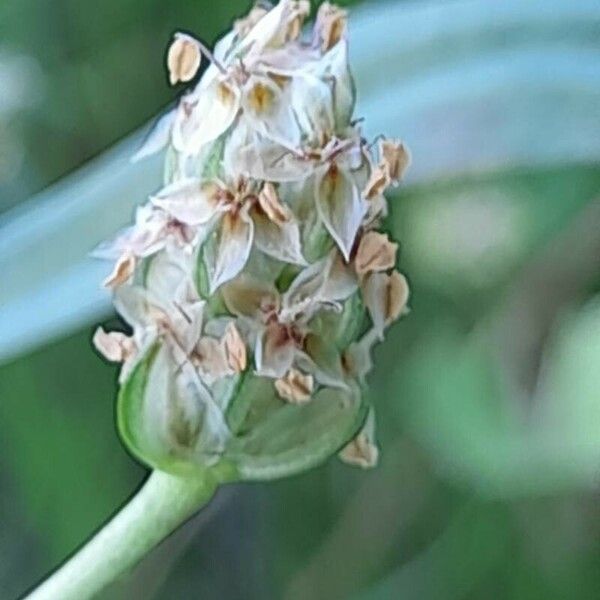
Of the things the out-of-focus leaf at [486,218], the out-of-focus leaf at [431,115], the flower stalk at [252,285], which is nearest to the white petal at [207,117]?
the flower stalk at [252,285]

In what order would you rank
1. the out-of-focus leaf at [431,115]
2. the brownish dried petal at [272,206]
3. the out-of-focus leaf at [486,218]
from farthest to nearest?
the out-of-focus leaf at [486,218], the out-of-focus leaf at [431,115], the brownish dried petal at [272,206]

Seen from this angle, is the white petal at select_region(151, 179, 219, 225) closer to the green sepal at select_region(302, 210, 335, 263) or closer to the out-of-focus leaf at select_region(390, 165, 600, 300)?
the green sepal at select_region(302, 210, 335, 263)

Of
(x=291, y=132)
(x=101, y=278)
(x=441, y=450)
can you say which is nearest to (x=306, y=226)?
(x=291, y=132)

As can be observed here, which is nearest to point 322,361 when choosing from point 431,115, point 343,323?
point 343,323

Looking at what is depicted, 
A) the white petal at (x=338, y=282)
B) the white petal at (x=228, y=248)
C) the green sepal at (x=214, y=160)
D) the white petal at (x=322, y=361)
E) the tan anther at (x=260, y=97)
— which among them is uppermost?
the tan anther at (x=260, y=97)

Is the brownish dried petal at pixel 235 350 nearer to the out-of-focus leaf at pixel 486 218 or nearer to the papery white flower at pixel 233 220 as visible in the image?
the papery white flower at pixel 233 220

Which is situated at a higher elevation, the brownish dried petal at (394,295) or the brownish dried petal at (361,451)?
the brownish dried petal at (394,295)

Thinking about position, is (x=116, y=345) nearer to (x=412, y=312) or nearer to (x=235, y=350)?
(x=235, y=350)

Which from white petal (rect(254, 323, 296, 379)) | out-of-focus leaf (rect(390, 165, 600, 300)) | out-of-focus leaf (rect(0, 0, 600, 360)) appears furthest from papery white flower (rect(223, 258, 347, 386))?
out-of-focus leaf (rect(390, 165, 600, 300))
